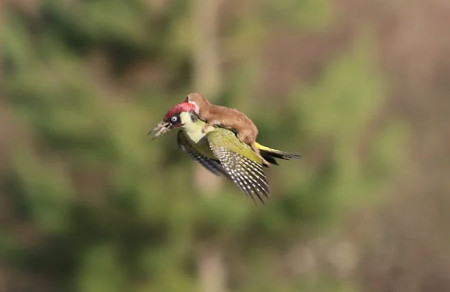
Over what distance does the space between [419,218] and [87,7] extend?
16.1 feet

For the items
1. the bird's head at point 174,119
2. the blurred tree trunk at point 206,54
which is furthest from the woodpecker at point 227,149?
the blurred tree trunk at point 206,54

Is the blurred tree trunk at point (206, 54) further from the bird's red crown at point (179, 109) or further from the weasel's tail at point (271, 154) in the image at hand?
the bird's red crown at point (179, 109)

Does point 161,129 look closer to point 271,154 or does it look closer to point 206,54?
point 271,154

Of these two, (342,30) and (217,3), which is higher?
Answer: (342,30)

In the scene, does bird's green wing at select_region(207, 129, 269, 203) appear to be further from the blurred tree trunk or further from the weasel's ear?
the blurred tree trunk

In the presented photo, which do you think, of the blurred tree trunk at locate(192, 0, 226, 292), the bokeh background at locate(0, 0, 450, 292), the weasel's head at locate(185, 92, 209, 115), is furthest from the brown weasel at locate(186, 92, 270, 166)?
the blurred tree trunk at locate(192, 0, 226, 292)

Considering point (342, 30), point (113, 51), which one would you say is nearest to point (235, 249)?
point (113, 51)

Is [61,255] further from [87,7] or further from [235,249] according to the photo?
[87,7]

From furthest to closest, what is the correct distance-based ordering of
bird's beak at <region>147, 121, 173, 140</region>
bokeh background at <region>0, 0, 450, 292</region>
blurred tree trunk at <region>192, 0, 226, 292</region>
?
blurred tree trunk at <region>192, 0, 226, 292</region> → bokeh background at <region>0, 0, 450, 292</region> → bird's beak at <region>147, 121, 173, 140</region>

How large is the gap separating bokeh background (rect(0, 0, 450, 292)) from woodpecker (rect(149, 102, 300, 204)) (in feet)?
27.1

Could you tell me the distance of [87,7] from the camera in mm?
11398

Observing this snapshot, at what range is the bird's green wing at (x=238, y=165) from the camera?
282 centimetres

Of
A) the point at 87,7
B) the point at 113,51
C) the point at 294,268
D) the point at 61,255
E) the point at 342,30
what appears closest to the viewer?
the point at 87,7

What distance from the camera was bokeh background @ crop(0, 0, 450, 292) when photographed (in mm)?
11719
